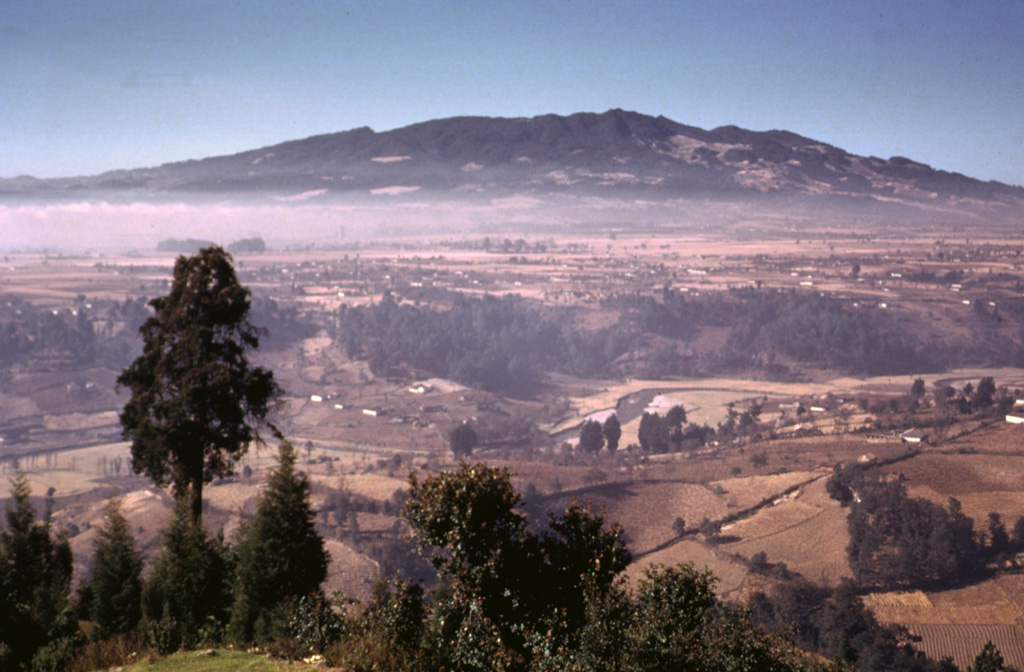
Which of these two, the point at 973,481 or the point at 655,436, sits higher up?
the point at 973,481

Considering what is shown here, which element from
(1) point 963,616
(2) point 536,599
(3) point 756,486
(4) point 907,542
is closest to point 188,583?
(2) point 536,599

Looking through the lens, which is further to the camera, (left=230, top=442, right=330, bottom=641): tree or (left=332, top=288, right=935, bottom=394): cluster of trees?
(left=332, top=288, right=935, bottom=394): cluster of trees

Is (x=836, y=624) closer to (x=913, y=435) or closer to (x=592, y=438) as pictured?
(x=913, y=435)

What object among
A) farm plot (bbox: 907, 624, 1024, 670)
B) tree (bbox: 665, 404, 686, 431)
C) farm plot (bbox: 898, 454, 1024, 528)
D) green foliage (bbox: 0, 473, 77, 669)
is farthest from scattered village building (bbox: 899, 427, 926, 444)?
green foliage (bbox: 0, 473, 77, 669)

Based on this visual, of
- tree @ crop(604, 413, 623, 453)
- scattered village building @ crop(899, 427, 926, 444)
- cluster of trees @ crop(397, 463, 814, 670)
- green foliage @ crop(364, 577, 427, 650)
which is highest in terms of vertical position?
cluster of trees @ crop(397, 463, 814, 670)

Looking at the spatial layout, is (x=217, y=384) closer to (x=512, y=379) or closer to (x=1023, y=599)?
(x=1023, y=599)

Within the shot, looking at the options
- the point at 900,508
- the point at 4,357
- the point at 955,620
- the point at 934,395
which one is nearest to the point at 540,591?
the point at 955,620

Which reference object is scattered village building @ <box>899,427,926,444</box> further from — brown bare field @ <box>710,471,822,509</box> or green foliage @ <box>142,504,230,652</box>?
green foliage @ <box>142,504,230,652</box>
